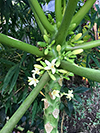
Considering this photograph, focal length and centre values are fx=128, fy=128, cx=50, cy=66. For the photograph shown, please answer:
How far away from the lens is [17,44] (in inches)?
14.7

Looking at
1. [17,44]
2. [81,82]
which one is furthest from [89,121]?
[17,44]

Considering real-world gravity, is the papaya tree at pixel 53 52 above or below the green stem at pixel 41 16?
below

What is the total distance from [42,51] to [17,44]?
99 mm

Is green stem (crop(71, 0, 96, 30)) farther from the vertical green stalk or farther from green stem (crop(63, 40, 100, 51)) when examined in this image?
the vertical green stalk

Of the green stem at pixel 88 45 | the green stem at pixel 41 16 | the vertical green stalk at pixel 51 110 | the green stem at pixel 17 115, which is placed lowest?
the vertical green stalk at pixel 51 110

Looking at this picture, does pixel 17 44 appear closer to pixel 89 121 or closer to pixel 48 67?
pixel 48 67

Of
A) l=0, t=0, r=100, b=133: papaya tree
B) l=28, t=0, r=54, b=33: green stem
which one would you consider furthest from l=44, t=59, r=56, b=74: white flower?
l=28, t=0, r=54, b=33: green stem

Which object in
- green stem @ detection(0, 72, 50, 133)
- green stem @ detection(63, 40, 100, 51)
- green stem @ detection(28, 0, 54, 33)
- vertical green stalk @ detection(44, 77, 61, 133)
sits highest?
green stem @ detection(28, 0, 54, 33)

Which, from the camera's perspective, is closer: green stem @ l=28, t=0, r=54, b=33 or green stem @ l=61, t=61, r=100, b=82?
green stem @ l=61, t=61, r=100, b=82

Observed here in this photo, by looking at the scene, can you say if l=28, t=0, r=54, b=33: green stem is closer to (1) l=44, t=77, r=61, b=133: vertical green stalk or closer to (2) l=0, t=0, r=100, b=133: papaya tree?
(2) l=0, t=0, r=100, b=133: papaya tree

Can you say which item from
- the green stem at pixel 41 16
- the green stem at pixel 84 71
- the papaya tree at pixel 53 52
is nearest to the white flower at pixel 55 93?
the papaya tree at pixel 53 52

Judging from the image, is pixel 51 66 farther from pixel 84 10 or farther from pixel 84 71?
pixel 84 10

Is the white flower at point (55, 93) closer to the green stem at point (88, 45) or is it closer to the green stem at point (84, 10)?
the green stem at point (88, 45)

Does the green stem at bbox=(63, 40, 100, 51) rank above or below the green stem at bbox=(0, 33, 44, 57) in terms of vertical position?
below
